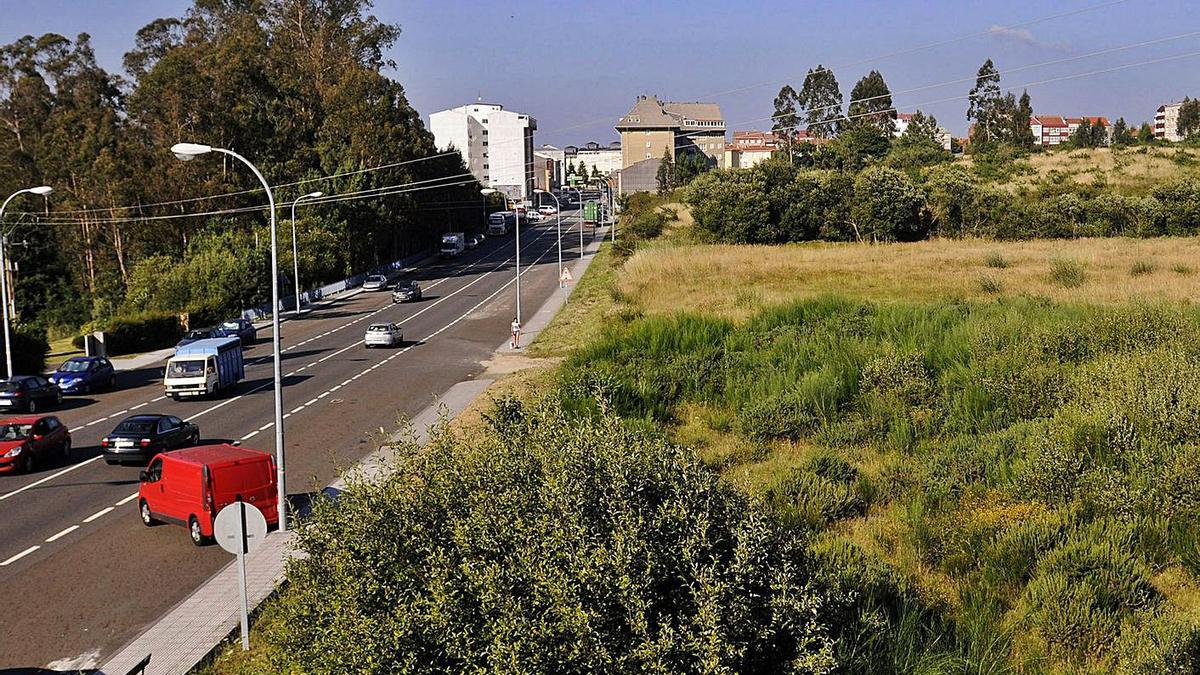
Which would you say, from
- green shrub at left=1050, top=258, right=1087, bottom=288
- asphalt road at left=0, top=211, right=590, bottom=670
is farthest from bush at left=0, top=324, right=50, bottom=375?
green shrub at left=1050, top=258, right=1087, bottom=288

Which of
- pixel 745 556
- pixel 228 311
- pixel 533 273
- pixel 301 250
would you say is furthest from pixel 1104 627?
pixel 533 273

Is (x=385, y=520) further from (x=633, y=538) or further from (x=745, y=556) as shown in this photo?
(x=745, y=556)

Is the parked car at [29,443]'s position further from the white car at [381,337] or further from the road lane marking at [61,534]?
the white car at [381,337]

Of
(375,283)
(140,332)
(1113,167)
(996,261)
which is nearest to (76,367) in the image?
(140,332)

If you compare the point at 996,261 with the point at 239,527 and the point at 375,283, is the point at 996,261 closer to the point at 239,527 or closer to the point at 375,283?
the point at 239,527

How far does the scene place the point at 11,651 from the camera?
14.3 m

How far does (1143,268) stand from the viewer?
38.7 m

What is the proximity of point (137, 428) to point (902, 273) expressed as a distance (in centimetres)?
2950

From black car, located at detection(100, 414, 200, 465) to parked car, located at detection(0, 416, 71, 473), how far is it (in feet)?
5.34

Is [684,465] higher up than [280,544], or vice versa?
[684,465]

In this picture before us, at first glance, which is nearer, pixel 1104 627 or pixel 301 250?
pixel 1104 627

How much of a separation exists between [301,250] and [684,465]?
63.8m

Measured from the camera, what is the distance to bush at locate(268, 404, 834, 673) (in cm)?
785

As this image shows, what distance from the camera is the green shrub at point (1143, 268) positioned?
38.2 m
